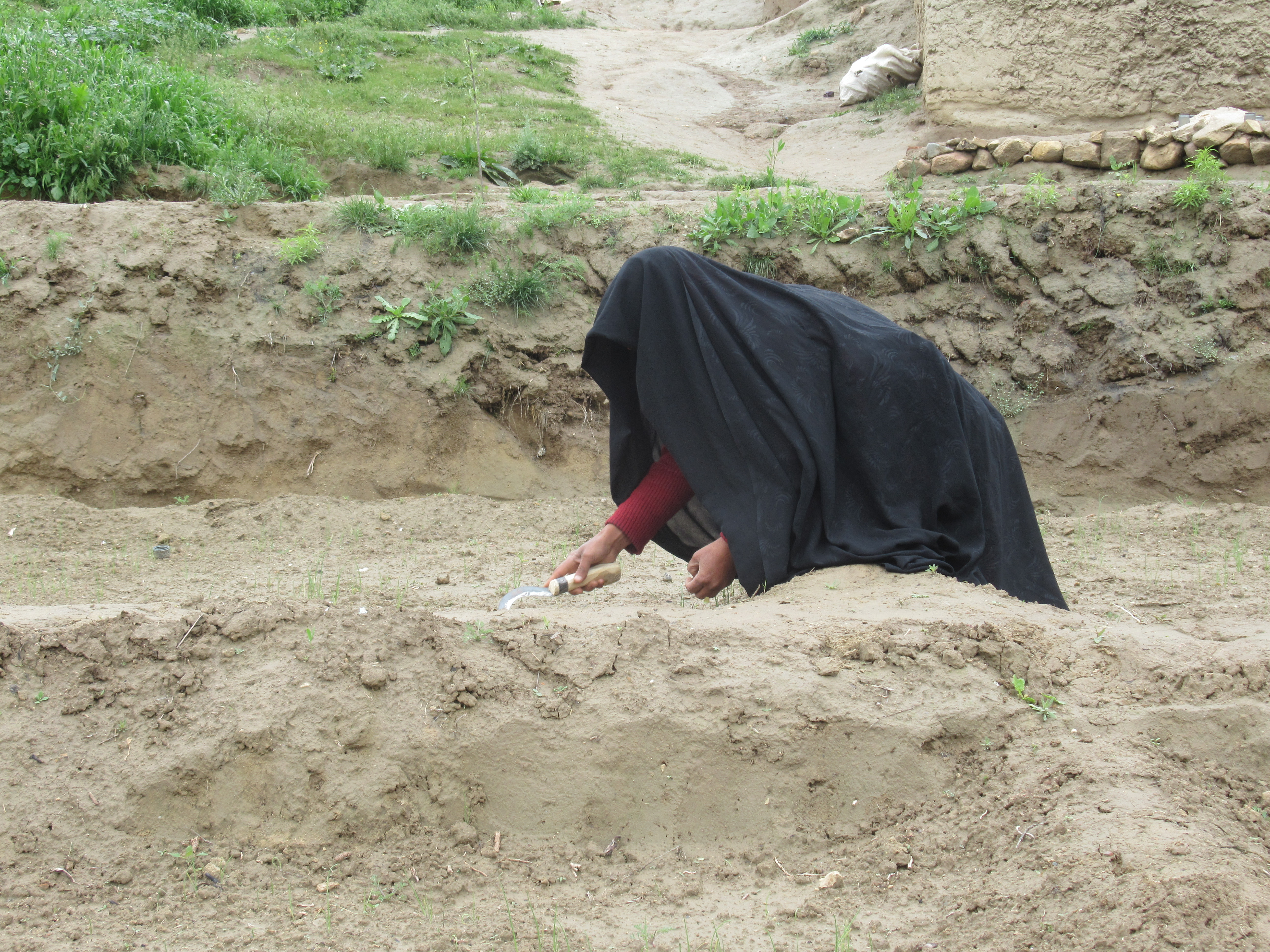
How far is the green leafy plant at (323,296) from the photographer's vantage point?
210 inches

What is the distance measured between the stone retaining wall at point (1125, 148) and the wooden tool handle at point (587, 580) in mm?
5030

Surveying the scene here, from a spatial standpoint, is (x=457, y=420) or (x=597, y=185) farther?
(x=597, y=185)

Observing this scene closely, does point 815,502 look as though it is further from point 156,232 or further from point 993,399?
point 156,232

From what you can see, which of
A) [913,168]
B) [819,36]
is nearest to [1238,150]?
[913,168]

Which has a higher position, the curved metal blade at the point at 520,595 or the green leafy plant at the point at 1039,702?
the green leafy plant at the point at 1039,702

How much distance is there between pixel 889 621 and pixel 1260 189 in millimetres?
5024

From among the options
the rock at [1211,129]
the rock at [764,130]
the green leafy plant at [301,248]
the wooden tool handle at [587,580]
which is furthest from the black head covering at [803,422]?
the rock at [764,130]

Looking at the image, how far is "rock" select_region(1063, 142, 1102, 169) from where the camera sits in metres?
6.37

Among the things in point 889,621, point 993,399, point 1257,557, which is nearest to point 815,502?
point 889,621

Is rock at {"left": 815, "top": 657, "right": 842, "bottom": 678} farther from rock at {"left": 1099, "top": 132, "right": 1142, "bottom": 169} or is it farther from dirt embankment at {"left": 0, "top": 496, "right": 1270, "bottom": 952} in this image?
rock at {"left": 1099, "top": 132, "right": 1142, "bottom": 169}

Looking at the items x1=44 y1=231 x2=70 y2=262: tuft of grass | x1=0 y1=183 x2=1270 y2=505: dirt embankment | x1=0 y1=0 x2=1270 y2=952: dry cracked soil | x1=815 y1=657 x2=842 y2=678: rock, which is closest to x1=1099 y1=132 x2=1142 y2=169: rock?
x1=0 y1=183 x2=1270 y2=505: dirt embankment

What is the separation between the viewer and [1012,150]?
6.52 m

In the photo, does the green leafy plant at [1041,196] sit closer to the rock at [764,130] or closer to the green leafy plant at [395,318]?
the green leafy plant at [395,318]

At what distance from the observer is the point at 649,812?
6.57 ft
